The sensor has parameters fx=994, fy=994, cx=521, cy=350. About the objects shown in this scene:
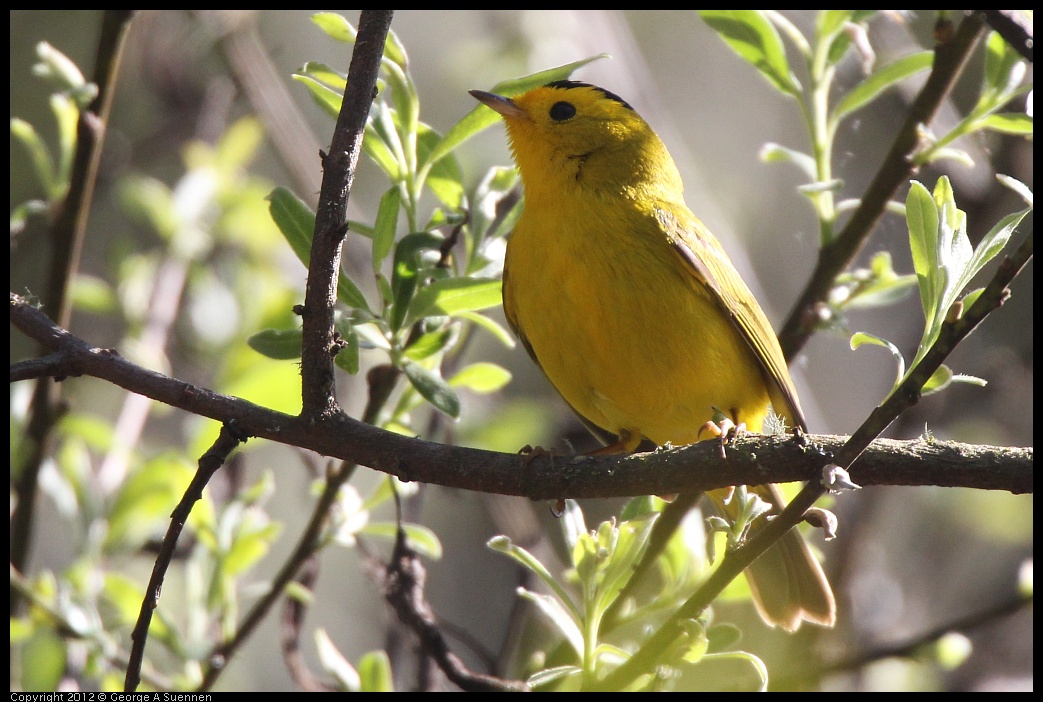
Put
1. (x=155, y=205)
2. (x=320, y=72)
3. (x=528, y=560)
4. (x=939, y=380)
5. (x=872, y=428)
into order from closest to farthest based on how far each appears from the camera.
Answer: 1. (x=872, y=428)
2. (x=939, y=380)
3. (x=528, y=560)
4. (x=320, y=72)
5. (x=155, y=205)

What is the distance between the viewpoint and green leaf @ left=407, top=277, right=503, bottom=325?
8.06ft

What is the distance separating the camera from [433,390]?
7.99 ft

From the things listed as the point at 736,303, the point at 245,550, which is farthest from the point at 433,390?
the point at 736,303

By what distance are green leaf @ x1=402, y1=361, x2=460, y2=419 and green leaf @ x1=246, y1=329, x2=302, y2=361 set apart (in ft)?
0.90

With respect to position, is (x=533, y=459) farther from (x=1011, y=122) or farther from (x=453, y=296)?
(x=1011, y=122)

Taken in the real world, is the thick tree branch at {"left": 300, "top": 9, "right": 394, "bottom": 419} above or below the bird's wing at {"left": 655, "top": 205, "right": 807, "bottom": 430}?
above

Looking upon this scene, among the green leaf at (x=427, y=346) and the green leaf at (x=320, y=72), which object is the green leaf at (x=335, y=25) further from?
the green leaf at (x=427, y=346)

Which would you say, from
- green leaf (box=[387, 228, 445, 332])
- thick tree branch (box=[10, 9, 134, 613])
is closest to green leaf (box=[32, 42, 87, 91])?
thick tree branch (box=[10, 9, 134, 613])

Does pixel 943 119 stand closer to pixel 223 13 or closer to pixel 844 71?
pixel 844 71

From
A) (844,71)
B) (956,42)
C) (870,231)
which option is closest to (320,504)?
(870,231)

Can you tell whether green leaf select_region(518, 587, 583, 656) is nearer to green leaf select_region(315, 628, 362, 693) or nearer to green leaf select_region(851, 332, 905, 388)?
green leaf select_region(315, 628, 362, 693)

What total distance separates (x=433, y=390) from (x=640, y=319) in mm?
895

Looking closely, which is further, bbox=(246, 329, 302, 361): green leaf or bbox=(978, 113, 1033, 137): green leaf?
bbox=(978, 113, 1033, 137): green leaf

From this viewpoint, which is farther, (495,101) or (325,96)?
(495,101)
